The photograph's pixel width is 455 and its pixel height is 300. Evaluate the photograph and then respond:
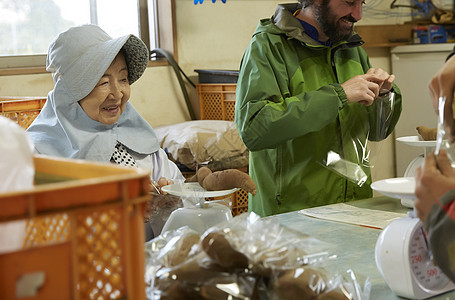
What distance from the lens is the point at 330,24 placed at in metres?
2.00

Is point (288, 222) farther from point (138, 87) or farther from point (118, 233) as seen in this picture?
point (138, 87)

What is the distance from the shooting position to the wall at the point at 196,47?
3.55 m

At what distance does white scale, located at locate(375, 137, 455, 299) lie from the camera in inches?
40.1

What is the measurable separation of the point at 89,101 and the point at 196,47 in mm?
1778

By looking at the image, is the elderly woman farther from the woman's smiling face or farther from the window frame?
the window frame

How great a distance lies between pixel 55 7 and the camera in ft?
11.0

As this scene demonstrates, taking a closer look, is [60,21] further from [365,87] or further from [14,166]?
[14,166]

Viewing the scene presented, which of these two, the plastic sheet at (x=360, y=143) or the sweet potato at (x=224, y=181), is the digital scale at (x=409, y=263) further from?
the plastic sheet at (x=360, y=143)

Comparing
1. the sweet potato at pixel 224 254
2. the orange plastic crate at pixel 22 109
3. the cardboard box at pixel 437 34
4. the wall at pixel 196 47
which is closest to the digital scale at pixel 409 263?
the sweet potato at pixel 224 254

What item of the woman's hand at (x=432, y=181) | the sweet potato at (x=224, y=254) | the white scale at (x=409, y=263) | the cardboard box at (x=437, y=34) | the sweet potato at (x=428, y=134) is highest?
the cardboard box at (x=437, y=34)

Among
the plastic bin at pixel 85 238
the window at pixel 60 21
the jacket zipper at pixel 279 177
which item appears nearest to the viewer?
the plastic bin at pixel 85 238

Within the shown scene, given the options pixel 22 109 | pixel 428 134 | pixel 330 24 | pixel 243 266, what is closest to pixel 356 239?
pixel 428 134

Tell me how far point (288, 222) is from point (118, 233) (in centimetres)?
98

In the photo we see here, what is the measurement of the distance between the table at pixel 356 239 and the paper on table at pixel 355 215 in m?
0.02
